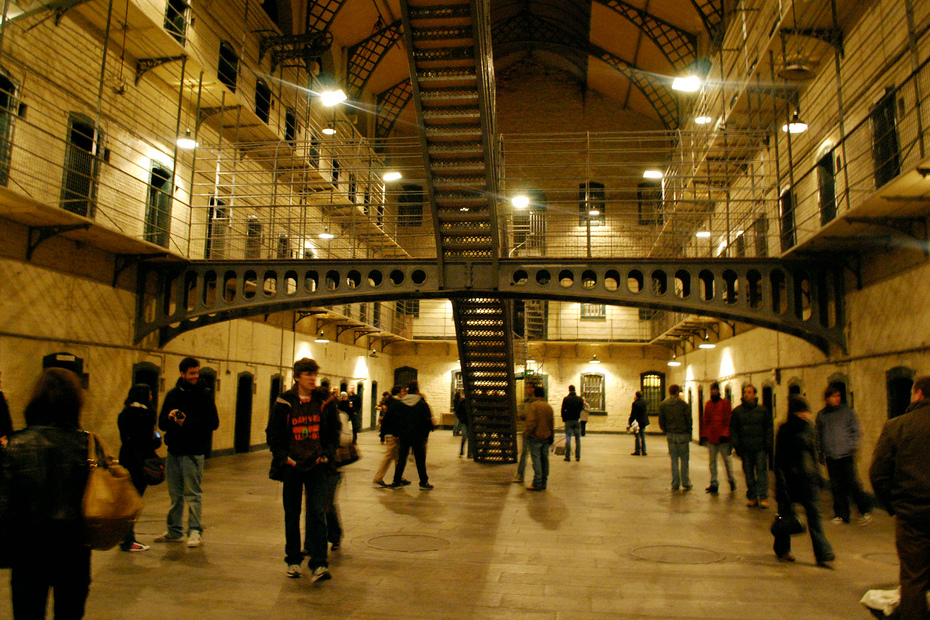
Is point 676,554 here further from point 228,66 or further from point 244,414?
point 228,66

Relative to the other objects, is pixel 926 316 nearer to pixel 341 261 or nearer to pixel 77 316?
pixel 341 261

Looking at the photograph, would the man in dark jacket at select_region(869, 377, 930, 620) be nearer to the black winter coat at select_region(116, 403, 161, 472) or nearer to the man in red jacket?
the black winter coat at select_region(116, 403, 161, 472)

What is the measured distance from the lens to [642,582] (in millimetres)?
5406

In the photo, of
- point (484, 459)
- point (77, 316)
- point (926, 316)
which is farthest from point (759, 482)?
point (77, 316)

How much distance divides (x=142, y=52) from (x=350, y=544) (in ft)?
30.6

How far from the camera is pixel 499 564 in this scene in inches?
233

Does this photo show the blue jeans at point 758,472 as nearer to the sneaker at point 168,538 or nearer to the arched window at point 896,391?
the arched window at point 896,391

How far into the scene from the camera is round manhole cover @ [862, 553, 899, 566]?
19.9ft

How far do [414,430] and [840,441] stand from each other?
5677 millimetres

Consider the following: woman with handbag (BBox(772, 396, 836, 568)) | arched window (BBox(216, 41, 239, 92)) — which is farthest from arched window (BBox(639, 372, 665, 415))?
woman with handbag (BBox(772, 396, 836, 568))

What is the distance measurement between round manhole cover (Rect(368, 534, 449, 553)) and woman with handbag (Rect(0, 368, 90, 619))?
3.61 meters

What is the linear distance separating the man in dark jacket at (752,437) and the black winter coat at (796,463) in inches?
109

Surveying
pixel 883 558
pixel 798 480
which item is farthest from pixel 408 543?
pixel 883 558

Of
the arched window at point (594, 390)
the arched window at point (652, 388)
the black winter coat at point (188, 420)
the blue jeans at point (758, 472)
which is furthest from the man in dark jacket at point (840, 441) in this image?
the arched window at point (652, 388)
